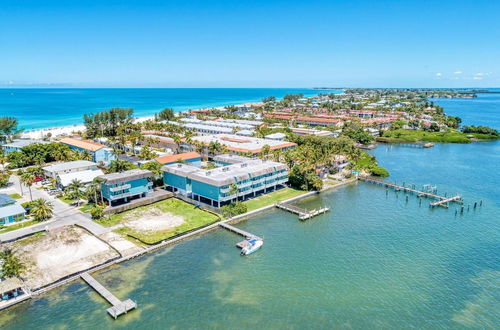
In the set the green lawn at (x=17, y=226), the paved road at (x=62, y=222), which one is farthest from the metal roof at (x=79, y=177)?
the green lawn at (x=17, y=226)

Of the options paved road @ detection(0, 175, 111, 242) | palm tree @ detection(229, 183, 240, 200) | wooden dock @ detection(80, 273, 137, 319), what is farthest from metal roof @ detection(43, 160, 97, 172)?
wooden dock @ detection(80, 273, 137, 319)

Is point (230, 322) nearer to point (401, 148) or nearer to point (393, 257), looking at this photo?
point (393, 257)

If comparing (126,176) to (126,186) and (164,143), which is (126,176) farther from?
(164,143)

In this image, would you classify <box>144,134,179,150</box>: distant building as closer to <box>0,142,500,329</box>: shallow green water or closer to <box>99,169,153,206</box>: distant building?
<box>99,169,153,206</box>: distant building

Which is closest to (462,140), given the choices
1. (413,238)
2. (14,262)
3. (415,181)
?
(415,181)

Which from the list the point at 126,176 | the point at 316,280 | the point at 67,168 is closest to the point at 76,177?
the point at 67,168

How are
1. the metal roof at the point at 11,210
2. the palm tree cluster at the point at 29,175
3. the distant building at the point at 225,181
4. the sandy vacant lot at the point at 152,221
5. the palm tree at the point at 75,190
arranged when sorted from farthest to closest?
the palm tree cluster at the point at 29,175
the distant building at the point at 225,181
the palm tree at the point at 75,190
the metal roof at the point at 11,210
the sandy vacant lot at the point at 152,221

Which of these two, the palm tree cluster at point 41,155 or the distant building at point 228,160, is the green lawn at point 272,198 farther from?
the palm tree cluster at point 41,155
